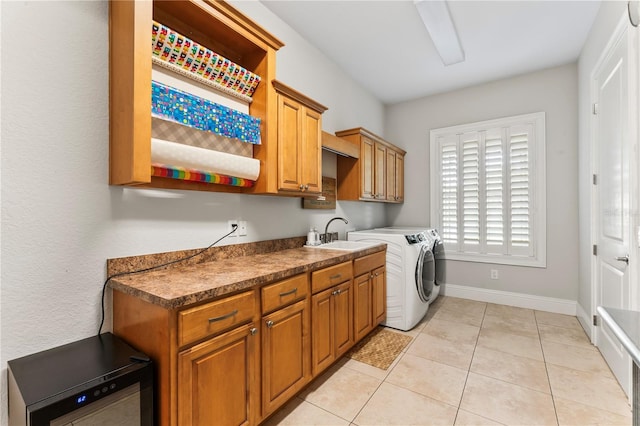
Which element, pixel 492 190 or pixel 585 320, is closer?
pixel 585 320

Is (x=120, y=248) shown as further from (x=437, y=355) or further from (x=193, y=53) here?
(x=437, y=355)

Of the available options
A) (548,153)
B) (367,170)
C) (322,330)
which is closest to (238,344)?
(322,330)

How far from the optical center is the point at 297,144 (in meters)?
2.25

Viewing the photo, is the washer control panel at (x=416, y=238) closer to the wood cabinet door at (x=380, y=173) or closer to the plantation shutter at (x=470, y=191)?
the wood cabinet door at (x=380, y=173)

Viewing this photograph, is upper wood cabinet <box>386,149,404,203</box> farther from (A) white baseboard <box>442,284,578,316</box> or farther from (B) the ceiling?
(A) white baseboard <box>442,284,578,316</box>

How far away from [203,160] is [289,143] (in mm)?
688

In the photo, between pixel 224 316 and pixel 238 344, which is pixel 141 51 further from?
pixel 238 344

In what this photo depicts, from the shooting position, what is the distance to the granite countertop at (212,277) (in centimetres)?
123

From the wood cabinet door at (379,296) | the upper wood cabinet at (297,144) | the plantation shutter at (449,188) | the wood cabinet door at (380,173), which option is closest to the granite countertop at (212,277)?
the upper wood cabinet at (297,144)

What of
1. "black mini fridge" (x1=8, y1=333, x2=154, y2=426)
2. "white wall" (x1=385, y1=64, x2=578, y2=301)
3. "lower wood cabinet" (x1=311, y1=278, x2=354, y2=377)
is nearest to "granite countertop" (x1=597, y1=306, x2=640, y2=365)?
"lower wood cabinet" (x1=311, y1=278, x2=354, y2=377)

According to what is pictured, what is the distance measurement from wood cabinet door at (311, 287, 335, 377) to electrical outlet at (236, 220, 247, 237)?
0.72 m

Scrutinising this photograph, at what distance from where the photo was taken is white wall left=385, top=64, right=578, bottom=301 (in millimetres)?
3447

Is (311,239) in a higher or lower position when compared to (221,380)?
higher

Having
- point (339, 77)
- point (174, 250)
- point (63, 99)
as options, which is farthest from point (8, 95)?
point (339, 77)
